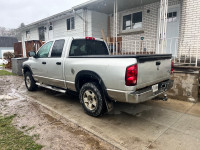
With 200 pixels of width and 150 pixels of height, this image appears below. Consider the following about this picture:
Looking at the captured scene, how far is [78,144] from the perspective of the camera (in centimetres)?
247

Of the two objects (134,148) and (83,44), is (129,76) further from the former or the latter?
(83,44)

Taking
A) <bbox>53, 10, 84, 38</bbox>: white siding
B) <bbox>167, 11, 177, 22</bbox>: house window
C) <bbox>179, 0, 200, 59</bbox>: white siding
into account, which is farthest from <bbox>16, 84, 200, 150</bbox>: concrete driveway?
<bbox>53, 10, 84, 38</bbox>: white siding

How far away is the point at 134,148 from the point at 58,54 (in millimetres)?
3114

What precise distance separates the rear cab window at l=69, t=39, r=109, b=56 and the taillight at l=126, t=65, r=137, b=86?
1.96 metres

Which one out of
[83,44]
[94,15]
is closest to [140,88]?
[83,44]

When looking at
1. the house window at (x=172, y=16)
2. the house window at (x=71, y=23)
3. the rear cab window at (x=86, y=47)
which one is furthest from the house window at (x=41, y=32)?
the rear cab window at (x=86, y=47)

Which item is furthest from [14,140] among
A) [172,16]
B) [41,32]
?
[41,32]

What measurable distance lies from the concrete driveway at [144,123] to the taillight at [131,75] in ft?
3.26

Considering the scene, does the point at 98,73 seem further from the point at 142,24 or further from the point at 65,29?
the point at 65,29

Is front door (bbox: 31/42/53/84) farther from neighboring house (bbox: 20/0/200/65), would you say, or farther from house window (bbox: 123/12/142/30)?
house window (bbox: 123/12/142/30)

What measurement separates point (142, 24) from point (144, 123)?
288 inches

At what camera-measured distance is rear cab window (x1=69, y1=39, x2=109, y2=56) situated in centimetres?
402

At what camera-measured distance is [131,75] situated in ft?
8.38

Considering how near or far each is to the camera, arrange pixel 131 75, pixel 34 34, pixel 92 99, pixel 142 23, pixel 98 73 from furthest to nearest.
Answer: pixel 34 34 → pixel 142 23 → pixel 92 99 → pixel 98 73 → pixel 131 75
